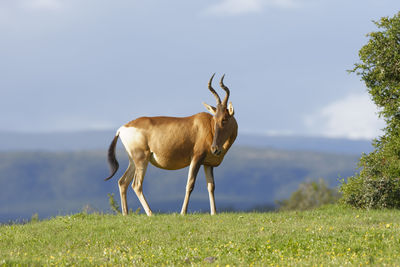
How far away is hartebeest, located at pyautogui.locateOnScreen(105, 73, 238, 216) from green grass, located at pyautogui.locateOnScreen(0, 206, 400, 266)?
136cm

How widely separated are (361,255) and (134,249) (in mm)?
5398

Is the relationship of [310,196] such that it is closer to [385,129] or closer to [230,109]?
[385,129]

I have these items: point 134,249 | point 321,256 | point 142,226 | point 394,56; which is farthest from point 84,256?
point 394,56

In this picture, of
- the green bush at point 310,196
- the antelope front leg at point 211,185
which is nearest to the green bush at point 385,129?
the antelope front leg at point 211,185

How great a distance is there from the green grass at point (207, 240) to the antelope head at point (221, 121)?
7.66ft

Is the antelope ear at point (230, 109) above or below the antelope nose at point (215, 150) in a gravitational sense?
above

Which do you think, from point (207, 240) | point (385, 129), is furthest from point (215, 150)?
point (385, 129)

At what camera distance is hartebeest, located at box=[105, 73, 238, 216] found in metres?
19.7

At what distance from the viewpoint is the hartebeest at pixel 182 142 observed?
64.6ft

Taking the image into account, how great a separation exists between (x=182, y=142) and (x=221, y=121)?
1505mm

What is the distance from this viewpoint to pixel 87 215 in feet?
68.2

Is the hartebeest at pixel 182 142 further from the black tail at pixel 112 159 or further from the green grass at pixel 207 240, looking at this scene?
the green grass at pixel 207 240

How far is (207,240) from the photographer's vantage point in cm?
1525

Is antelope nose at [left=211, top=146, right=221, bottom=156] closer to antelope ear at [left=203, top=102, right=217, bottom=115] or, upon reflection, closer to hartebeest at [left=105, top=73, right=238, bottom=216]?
hartebeest at [left=105, top=73, right=238, bottom=216]
